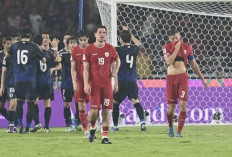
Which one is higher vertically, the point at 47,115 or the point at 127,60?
the point at 127,60

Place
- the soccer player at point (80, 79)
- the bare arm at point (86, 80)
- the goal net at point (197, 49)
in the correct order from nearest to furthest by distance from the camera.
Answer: the bare arm at point (86, 80) → the soccer player at point (80, 79) → the goal net at point (197, 49)

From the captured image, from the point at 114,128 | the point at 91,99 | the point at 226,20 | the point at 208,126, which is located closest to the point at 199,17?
the point at 226,20

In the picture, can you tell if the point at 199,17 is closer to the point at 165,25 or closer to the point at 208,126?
the point at 165,25

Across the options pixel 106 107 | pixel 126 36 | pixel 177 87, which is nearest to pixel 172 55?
pixel 177 87

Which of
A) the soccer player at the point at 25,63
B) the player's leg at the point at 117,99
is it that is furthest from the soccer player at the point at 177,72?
the soccer player at the point at 25,63

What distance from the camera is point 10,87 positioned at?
1410 centimetres

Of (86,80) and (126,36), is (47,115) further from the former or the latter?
(86,80)

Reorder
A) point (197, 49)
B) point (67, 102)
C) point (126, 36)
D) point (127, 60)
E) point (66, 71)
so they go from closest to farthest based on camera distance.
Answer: point (126, 36) < point (127, 60) < point (66, 71) < point (67, 102) < point (197, 49)

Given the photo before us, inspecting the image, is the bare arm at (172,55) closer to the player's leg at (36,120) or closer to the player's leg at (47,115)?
the player's leg at (47,115)

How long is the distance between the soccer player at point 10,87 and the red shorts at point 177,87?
11.6ft

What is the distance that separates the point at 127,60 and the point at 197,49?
4.18 metres

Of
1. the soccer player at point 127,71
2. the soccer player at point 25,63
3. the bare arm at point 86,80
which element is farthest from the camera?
the soccer player at point 127,71

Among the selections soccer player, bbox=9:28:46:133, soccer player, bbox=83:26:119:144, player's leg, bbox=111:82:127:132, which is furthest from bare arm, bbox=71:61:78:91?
player's leg, bbox=111:82:127:132

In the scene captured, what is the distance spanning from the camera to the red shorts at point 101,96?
10.1 meters
